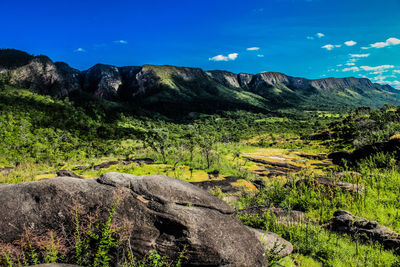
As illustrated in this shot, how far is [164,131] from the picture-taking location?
64062 millimetres

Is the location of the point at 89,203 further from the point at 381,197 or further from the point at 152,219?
the point at 381,197

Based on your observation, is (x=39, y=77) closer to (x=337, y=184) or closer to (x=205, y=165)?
(x=205, y=165)

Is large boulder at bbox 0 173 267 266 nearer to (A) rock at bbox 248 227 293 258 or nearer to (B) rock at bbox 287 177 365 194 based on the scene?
(A) rock at bbox 248 227 293 258

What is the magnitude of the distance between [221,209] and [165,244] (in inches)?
77.2

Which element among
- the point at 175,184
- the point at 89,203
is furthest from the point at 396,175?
the point at 89,203

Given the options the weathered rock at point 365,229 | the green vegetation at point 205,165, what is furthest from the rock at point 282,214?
the weathered rock at point 365,229

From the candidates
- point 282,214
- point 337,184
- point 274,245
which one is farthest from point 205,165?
point 274,245

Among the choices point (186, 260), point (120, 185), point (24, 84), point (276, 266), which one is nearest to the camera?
point (186, 260)

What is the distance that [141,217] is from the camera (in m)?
5.61

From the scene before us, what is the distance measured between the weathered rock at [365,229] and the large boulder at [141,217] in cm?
357

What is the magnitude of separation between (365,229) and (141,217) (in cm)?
717

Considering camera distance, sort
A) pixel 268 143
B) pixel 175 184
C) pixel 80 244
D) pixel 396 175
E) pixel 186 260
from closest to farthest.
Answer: pixel 80 244 → pixel 186 260 → pixel 175 184 → pixel 396 175 → pixel 268 143

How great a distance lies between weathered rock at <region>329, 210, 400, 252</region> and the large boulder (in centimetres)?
357

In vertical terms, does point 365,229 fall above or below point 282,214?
above
